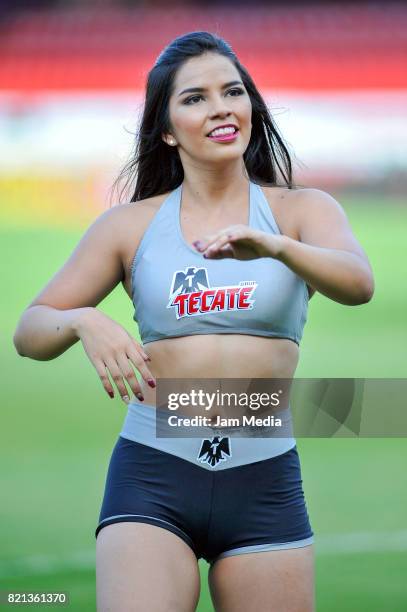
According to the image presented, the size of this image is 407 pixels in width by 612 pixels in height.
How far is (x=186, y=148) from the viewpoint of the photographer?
339 centimetres

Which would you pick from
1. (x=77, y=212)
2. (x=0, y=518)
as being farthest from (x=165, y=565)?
(x=77, y=212)

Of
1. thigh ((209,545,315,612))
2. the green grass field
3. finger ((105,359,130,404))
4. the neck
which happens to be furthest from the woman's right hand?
the green grass field

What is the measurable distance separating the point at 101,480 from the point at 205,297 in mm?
3861

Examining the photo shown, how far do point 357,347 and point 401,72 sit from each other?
43.2ft

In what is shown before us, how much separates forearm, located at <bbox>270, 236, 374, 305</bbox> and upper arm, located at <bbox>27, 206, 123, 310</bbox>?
0.59 metres

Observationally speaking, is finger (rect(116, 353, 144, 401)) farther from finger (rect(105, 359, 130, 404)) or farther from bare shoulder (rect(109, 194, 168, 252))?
bare shoulder (rect(109, 194, 168, 252))

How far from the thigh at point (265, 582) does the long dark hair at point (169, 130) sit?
1.04 meters

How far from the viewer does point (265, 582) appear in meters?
2.96

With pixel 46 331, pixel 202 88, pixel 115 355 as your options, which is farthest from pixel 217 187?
pixel 115 355

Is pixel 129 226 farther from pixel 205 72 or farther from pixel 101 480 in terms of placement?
pixel 101 480

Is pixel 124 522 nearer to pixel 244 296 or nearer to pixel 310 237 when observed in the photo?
pixel 244 296

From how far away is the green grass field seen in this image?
5.26 m

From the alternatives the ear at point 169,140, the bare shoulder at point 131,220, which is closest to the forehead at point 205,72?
the ear at point 169,140

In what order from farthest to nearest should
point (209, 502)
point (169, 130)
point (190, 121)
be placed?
point (169, 130) → point (190, 121) → point (209, 502)
